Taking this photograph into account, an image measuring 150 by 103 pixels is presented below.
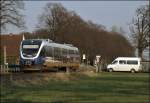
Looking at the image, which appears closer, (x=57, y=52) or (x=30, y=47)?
(x=30, y=47)

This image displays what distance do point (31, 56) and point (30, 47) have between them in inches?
43.7

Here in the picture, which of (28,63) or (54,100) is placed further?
(28,63)

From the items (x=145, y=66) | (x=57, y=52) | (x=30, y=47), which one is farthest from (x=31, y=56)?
(x=145, y=66)

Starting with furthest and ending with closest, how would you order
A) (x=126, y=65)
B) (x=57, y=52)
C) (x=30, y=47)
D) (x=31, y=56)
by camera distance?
(x=126, y=65) → (x=57, y=52) → (x=30, y=47) → (x=31, y=56)

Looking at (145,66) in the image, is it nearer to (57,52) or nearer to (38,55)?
(57,52)

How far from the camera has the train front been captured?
53344 millimetres

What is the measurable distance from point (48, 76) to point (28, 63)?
11.2 m

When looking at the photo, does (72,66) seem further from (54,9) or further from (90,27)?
(90,27)

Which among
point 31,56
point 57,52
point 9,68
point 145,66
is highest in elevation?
point 57,52

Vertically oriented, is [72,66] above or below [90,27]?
below

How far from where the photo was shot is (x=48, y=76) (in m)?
42.4

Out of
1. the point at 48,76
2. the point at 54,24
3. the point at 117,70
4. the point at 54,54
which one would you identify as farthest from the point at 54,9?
the point at 48,76

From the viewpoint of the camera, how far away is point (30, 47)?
5428 cm

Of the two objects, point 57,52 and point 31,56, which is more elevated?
point 57,52
